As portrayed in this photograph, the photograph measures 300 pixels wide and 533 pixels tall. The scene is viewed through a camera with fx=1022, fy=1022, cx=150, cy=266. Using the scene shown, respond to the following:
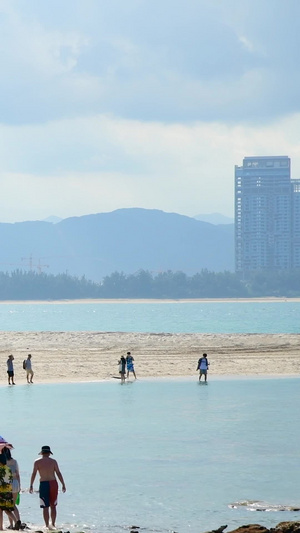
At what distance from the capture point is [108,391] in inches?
1695

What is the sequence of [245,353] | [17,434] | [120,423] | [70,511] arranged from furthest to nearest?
[245,353], [120,423], [17,434], [70,511]

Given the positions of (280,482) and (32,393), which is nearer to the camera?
(280,482)

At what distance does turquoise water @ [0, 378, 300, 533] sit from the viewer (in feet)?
69.8

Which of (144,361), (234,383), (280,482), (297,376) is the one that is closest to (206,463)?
(280,482)

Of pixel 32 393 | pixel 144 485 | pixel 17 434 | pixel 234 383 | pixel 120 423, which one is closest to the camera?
pixel 144 485

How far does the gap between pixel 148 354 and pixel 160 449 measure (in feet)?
103

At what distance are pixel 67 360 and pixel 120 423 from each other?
22.3 m

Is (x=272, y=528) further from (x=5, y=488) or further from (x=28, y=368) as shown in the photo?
(x=28, y=368)

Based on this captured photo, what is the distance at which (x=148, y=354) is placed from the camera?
59.7 m

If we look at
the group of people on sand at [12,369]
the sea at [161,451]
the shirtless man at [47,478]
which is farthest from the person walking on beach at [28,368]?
the shirtless man at [47,478]

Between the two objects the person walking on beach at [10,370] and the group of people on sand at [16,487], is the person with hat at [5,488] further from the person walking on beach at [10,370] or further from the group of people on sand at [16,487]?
the person walking on beach at [10,370]

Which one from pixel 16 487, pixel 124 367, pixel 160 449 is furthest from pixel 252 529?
pixel 124 367

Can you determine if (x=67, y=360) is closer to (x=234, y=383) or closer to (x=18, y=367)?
(x=18, y=367)

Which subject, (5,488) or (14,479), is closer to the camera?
(5,488)
